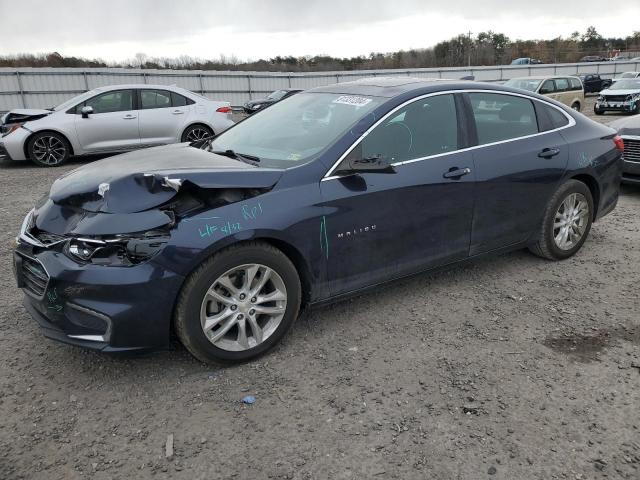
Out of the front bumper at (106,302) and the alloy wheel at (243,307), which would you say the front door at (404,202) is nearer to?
the alloy wheel at (243,307)

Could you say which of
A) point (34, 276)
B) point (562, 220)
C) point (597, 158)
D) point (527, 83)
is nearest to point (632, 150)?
point (597, 158)

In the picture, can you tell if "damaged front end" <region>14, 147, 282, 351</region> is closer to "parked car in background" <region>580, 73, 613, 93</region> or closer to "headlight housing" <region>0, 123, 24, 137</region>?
"headlight housing" <region>0, 123, 24, 137</region>

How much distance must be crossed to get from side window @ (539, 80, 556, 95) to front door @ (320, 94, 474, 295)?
1598 centimetres

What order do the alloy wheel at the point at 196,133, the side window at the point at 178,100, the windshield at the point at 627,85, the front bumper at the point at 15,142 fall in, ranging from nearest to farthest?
the front bumper at the point at 15,142, the side window at the point at 178,100, the alloy wheel at the point at 196,133, the windshield at the point at 627,85

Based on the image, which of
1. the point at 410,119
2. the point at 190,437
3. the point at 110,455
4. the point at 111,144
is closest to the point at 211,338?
the point at 190,437

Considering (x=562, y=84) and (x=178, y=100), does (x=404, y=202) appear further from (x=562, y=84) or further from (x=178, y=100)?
(x=562, y=84)

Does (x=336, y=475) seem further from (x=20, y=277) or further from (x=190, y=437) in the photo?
(x=20, y=277)

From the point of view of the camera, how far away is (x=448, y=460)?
2451 mm

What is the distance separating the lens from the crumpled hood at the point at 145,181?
294 cm

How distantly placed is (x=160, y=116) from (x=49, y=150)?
222 centimetres

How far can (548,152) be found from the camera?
4.46m

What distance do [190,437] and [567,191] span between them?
3.73m

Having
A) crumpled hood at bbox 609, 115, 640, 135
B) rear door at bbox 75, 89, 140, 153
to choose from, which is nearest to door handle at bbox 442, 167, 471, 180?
crumpled hood at bbox 609, 115, 640, 135

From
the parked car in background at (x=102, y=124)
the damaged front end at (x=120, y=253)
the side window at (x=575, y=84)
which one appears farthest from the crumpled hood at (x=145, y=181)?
the side window at (x=575, y=84)
